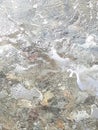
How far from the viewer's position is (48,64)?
216 inches

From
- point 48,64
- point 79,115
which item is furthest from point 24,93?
point 79,115

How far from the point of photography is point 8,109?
461 centimetres

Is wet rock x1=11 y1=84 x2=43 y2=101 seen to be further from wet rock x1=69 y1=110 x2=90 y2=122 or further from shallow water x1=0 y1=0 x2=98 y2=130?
wet rock x1=69 y1=110 x2=90 y2=122

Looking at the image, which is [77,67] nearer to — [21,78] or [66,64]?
[66,64]

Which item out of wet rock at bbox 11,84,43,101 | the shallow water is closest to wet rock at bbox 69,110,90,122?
the shallow water

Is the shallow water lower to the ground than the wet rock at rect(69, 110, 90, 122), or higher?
higher

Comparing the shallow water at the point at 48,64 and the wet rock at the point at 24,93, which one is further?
the wet rock at the point at 24,93

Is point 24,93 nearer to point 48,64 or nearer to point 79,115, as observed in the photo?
point 48,64

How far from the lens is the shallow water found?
4.47 m

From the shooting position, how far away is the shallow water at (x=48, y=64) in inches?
176

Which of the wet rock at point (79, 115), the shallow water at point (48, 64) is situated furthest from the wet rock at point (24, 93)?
the wet rock at point (79, 115)

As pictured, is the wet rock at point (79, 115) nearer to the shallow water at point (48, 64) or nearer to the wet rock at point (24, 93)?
the shallow water at point (48, 64)

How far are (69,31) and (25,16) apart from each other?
113 cm

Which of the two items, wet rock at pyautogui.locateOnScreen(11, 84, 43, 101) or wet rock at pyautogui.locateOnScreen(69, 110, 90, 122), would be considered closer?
wet rock at pyautogui.locateOnScreen(69, 110, 90, 122)
